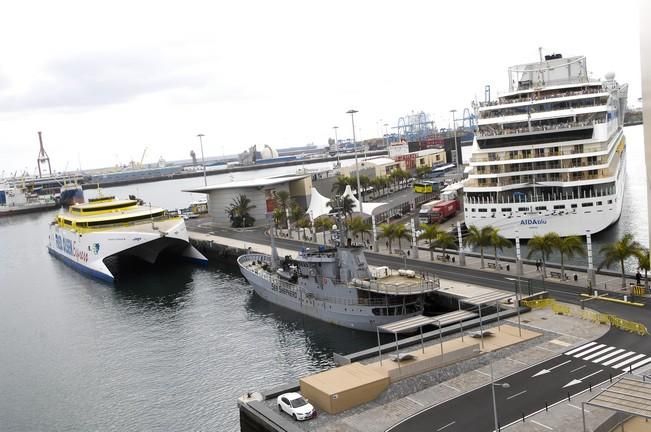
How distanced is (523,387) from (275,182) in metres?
71.4

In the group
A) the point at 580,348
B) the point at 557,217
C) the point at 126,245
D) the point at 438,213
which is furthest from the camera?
the point at 438,213

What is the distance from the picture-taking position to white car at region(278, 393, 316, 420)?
26891mm

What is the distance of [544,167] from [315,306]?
30.2 m

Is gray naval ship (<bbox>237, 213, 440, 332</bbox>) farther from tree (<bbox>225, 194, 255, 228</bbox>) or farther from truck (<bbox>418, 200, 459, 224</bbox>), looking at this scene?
tree (<bbox>225, 194, 255, 228</bbox>)

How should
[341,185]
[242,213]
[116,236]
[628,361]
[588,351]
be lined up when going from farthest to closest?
[341,185], [242,213], [116,236], [588,351], [628,361]

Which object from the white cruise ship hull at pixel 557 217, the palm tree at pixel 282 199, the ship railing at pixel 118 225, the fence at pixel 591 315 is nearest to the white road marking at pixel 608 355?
the fence at pixel 591 315

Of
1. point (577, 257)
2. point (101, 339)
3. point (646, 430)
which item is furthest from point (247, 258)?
point (646, 430)

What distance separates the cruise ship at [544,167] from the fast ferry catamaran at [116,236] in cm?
3654

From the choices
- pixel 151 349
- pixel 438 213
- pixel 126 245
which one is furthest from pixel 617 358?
pixel 126 245

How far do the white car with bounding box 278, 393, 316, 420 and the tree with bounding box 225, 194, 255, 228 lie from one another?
66.5 metres

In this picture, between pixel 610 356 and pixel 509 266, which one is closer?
pixel 610 356

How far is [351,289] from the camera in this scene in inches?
1759

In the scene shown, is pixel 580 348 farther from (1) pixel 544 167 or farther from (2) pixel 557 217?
(1) pixel 544 167

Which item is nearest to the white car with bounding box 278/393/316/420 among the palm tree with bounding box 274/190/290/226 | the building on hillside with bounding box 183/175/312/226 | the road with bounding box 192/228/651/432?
the road with bounding box 192/228/651/432
